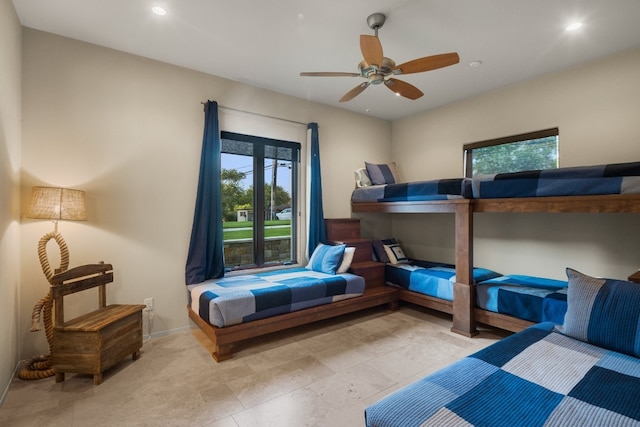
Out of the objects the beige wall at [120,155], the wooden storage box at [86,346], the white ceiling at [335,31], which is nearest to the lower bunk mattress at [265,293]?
the beige wall at [120,155]

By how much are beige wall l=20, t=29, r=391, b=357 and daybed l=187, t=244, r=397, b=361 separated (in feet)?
1.91

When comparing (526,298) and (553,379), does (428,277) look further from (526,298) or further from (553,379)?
(553,379)

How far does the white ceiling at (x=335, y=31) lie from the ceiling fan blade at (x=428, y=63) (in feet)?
1.38

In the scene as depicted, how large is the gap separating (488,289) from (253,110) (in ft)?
11.1

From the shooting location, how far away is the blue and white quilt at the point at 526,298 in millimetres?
2568

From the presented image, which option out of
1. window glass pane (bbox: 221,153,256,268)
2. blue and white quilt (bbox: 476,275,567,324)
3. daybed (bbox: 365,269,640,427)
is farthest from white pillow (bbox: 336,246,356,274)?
daybed (bbox: 365,269,640,427)

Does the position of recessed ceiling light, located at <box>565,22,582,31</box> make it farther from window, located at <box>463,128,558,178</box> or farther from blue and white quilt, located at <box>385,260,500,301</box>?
blue and white quilt, located at <box>385,260,500,301</box>

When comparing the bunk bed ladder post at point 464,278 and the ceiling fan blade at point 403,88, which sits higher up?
the ceiling fan blade at point 403,88

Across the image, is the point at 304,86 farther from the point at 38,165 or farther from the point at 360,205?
the point at 38,165

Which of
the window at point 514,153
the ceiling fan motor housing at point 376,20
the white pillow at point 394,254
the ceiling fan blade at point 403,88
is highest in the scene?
the ceiling fan motor housing at point 376,20

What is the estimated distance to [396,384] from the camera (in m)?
2.17

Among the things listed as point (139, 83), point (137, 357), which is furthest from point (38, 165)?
point (137, 357)

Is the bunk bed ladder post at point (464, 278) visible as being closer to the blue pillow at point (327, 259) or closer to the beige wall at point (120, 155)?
the blue pillow at point (327, 259)

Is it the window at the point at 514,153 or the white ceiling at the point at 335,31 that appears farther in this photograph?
the window at the point at 514,153
